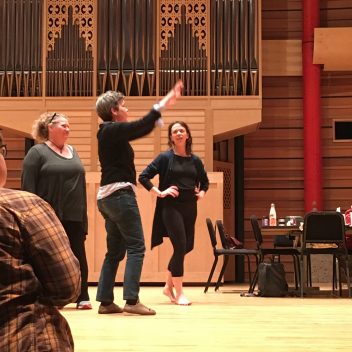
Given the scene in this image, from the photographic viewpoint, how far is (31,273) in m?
1.38

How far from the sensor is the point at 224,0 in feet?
27.5

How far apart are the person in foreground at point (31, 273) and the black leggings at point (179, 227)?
3.22 metres

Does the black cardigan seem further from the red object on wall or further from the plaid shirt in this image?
the red object on wall

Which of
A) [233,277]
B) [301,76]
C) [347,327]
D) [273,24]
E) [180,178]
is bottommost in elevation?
[233,277]

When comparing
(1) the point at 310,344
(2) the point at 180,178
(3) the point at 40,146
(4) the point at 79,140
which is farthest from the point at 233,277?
(1) the point at 310,344

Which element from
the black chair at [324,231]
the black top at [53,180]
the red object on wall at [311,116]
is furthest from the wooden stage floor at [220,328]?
the red object on wall at [311,116]

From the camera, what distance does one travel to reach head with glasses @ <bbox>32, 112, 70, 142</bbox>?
4273 millimetres

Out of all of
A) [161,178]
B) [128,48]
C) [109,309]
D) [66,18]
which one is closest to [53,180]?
[109,309]

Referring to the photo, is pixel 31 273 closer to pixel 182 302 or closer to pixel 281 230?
pixel 182 302

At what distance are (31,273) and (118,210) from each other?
8.52ft

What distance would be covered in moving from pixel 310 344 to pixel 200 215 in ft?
17.0

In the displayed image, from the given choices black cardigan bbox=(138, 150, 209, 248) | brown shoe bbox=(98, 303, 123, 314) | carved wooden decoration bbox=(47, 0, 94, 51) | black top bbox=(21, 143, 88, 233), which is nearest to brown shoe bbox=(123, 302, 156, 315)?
brown shoe bbox=(98, 303, 123, 314)

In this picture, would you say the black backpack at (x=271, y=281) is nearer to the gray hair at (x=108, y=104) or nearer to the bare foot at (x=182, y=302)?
the bare foot at (x=182, y=302)

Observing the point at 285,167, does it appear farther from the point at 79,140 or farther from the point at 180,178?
the point at 180,178
